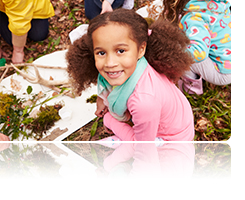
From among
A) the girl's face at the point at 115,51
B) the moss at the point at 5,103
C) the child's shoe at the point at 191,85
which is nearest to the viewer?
the girl's face at the point at 115,51

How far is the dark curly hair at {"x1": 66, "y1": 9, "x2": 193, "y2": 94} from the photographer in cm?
93

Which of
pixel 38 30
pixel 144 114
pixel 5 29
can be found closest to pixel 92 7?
pixel 38 30

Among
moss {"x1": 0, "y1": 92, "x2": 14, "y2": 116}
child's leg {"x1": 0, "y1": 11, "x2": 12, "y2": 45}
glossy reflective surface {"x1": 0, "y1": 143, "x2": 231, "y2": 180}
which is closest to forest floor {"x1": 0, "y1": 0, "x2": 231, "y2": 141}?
child's leg {"x1": 0, "y1": 11, "x2": 12, "y2": 45}

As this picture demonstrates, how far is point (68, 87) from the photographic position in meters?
1.87

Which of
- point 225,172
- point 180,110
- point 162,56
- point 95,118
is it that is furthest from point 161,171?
point 95,118

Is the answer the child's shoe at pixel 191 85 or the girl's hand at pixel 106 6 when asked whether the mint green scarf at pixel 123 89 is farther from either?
the girl's hand at pixel 106 6

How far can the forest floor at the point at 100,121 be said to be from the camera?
1.74 m

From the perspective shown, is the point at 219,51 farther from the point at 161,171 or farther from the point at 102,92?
the point at 161,171

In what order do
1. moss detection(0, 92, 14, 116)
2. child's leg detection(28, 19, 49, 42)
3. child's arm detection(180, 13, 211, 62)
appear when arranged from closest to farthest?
1. child's arm detection(180, 13, 211, 62)
2. moss detection(0, 92, 14, 116)
3. child's leg detection(28, 19, 49, 42)

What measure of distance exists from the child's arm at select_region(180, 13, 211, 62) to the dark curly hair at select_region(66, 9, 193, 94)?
9.9 inches

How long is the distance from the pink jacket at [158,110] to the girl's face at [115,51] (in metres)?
0.11

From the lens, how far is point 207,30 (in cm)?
144

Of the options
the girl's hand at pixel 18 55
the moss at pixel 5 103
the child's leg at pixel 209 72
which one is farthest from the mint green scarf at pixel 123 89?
the girl's hand at pixel 18 55

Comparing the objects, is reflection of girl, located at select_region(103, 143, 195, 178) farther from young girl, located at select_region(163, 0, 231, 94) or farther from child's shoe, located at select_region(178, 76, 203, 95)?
child's shoe, located at select_region(178, 76, 203, 95)
